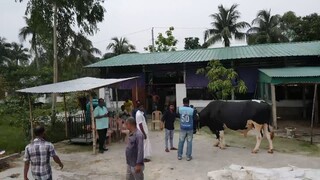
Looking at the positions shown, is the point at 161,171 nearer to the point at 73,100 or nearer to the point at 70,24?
the point at 73,100

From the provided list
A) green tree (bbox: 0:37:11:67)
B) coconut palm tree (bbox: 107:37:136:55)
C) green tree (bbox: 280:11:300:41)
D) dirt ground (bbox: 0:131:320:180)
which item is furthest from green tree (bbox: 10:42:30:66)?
dirt ground (bbox: 0:131:320:180)

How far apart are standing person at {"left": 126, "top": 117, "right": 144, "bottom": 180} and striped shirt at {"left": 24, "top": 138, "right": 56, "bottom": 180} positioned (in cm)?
123

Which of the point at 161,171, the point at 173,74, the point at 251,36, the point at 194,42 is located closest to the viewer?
the point at 161,171

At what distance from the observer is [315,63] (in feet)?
52.1

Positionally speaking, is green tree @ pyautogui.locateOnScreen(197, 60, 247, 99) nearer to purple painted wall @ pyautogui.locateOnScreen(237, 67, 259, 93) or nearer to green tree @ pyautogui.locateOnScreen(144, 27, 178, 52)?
purple painted wall @ pyautogui.locateOnScreen(237, 67, 259, 93)

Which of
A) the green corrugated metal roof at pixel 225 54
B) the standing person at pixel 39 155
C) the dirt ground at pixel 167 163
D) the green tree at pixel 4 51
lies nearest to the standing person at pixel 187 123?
the dirt ground at pixel 167 163

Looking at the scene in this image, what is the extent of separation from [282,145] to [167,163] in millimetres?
4205

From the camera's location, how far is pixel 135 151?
532 centimetres

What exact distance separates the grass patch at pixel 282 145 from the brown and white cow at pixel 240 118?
60 centimetres

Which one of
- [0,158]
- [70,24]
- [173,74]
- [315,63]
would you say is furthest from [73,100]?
[315,63]

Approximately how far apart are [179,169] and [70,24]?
1149 cm

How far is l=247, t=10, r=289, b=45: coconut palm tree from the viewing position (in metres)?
30.3

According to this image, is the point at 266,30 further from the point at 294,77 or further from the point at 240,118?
the point at 240,118

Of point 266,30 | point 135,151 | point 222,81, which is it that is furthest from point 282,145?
point 266,30
